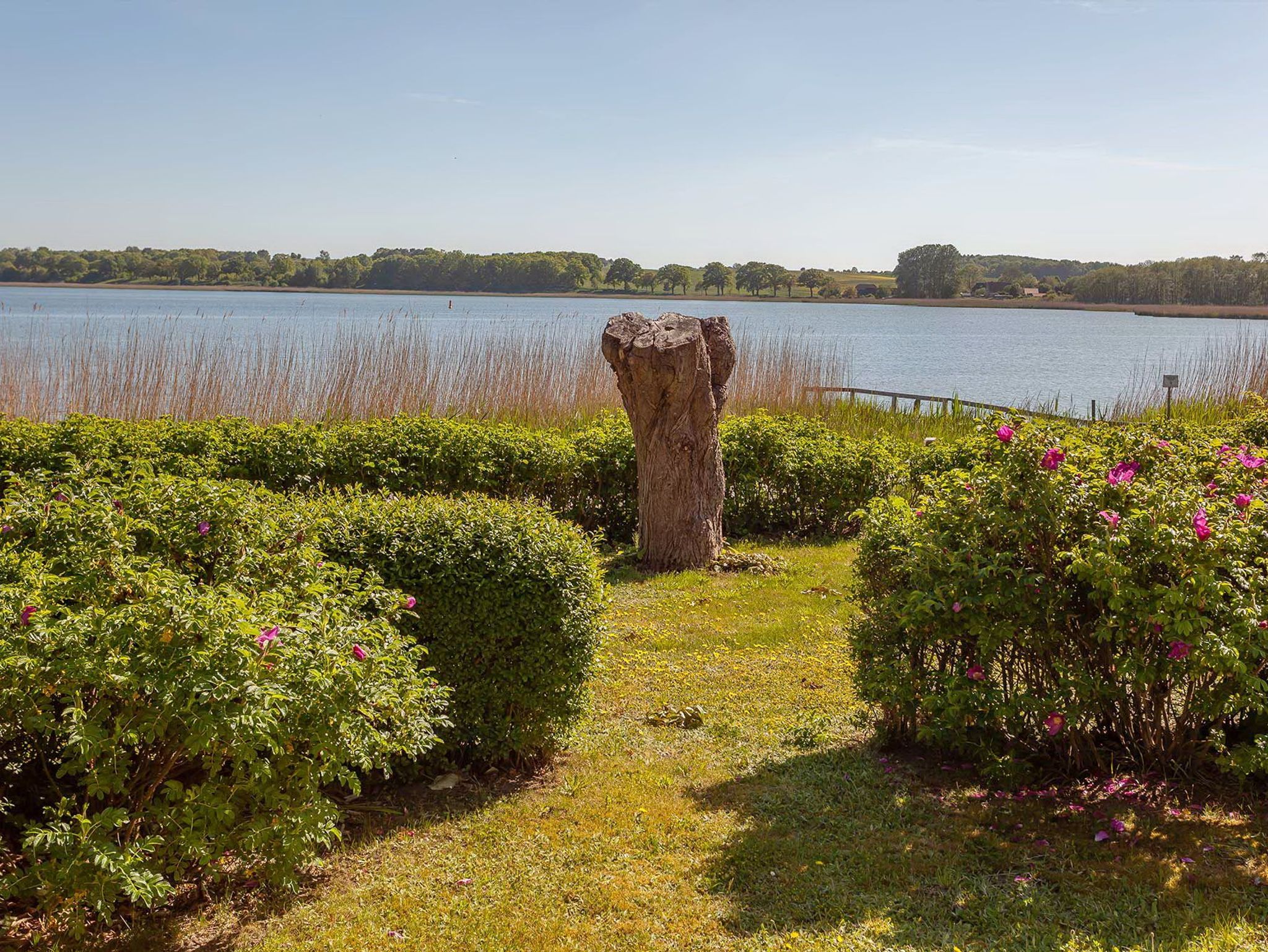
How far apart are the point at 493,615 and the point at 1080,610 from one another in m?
2.39

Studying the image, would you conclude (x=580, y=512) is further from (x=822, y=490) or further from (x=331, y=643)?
(x=331, y=643)

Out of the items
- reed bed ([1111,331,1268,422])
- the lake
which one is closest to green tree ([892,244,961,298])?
the lake

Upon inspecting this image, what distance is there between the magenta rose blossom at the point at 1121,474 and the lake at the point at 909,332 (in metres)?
11.7

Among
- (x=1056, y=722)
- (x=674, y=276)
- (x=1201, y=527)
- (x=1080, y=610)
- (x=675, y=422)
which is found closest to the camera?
(x=1201, y=527)

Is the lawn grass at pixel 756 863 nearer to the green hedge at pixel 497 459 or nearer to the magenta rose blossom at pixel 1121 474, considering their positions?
the magenta rose blossom at pixel 1121 474

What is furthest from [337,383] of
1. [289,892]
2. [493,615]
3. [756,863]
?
[756,863]

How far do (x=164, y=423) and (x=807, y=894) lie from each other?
22.6 ft

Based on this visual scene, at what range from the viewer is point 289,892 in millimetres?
3262

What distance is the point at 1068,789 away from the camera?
3947 mm

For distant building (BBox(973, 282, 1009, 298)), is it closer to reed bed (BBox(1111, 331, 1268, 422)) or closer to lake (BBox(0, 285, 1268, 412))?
lake (BBox(0, 285, 1268, 412))

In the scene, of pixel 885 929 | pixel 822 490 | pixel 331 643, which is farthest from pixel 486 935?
pixel 822 490

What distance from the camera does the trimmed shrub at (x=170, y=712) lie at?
254 centimetres

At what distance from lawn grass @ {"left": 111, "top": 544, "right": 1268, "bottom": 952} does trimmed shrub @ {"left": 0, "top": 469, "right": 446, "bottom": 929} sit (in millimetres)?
497

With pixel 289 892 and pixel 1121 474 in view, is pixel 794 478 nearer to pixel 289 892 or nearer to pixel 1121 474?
pixel 1121 474
